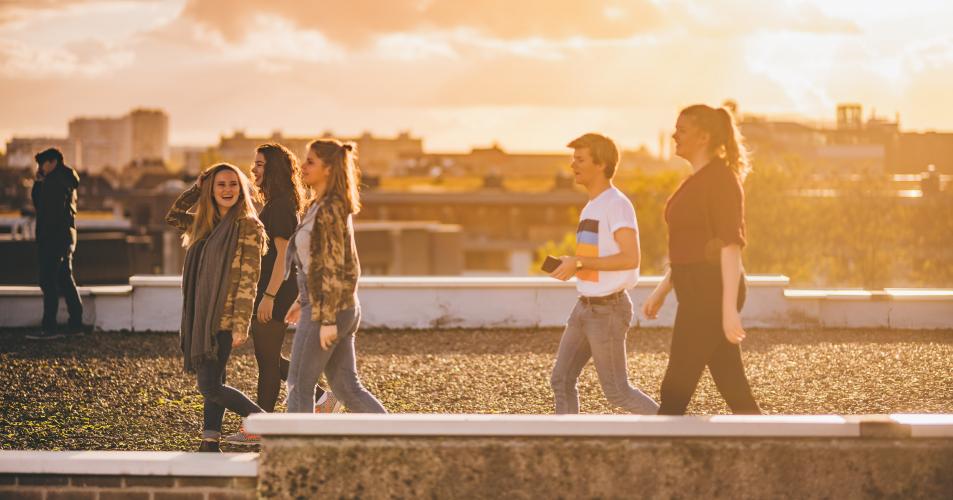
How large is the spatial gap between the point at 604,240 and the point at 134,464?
2393mm

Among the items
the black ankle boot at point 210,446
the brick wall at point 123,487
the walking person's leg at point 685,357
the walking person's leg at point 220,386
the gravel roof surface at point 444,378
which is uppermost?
the walking person's leg at point 685,357

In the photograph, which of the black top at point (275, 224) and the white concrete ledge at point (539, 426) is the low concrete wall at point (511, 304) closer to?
the black top at point (275, 224)

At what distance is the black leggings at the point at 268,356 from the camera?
7.20 metres

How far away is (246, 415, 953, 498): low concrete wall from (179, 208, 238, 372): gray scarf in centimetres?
136

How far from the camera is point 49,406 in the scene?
347 inches

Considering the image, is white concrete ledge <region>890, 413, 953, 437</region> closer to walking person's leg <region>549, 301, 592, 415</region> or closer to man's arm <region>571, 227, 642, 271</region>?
man's arm <region>571, 227, 642, 271</region>

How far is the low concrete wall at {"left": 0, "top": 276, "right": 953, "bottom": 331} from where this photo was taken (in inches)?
530

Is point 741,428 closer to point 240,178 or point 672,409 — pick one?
point 672,409

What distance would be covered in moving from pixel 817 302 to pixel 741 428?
8744 millimetres

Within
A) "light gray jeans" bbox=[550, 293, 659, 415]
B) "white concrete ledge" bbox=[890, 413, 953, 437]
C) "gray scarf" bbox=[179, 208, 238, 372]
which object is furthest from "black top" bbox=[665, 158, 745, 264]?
"gray scarf" bbox=[179, 208, 238, 372]

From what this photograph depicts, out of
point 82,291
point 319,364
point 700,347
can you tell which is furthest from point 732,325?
point 82,291

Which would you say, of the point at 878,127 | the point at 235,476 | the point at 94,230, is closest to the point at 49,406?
the point at 235,476

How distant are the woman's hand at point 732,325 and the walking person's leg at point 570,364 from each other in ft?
2.99

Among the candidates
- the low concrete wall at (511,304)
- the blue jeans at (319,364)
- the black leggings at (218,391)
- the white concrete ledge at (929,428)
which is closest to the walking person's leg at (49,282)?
the low concrete wall at (511,304)
